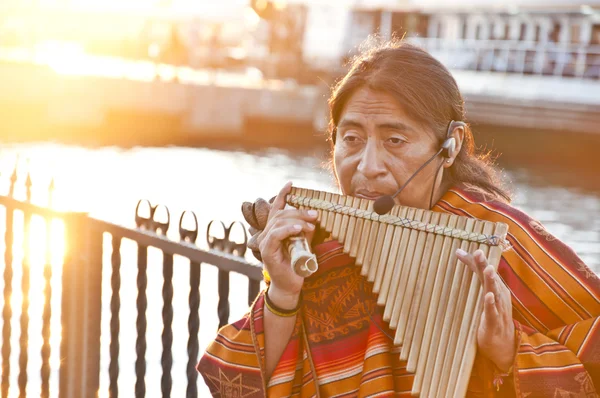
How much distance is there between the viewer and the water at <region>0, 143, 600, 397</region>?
18.3 feet

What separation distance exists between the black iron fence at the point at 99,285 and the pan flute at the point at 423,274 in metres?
0.68

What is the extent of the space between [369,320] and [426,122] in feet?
1.61

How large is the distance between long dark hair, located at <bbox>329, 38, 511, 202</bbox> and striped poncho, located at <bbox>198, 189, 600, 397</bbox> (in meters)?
0.13

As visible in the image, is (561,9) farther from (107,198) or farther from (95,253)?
(95,253)

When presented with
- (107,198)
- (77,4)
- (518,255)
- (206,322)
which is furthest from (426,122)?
(77,4)

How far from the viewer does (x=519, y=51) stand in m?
27.4

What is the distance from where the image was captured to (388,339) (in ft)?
6.76

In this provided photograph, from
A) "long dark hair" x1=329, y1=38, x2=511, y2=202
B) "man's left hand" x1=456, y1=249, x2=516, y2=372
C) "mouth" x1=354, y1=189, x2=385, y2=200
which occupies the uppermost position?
"long dark hair" x1=329, y1=38, x2=511, y2=202

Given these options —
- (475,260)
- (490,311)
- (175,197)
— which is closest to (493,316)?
(490,311)

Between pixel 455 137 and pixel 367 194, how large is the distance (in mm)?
267

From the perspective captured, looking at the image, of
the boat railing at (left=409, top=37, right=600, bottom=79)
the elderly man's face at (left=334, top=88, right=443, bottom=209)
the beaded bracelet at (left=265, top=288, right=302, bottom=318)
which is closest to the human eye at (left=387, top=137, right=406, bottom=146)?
the elderly man's face at (left=334, top=88, right=443, bottom=209)

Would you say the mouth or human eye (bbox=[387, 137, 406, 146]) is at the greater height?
human eye (bbox=[387, 137, 406, 146])

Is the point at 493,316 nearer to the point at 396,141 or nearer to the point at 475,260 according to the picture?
the point at 475,260

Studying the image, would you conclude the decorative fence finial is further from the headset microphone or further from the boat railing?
the boat railing
